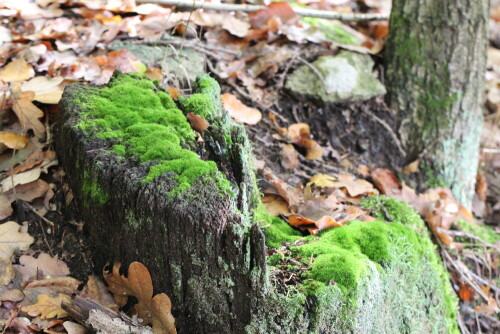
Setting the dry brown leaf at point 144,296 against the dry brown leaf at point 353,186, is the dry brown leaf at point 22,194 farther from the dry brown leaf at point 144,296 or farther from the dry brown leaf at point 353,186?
the dry brown leaf at point 353,186

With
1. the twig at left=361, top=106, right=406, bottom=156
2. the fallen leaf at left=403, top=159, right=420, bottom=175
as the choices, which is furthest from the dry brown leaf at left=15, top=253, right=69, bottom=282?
the fallen leaf at left=403, top=159, right=420, bottom=175

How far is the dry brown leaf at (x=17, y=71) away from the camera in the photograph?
299 centimetres

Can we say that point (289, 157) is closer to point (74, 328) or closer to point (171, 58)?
point (171, 58)

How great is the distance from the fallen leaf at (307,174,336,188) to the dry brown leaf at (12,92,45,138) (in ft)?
5.43

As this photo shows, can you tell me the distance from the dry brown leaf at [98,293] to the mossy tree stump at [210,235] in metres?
0.09

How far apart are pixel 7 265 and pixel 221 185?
1087mm

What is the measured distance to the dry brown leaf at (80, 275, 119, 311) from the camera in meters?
2.17

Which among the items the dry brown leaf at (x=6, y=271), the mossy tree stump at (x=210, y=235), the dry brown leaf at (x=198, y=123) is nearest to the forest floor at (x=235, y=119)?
the dry brown leaf at (x=6, y=271)

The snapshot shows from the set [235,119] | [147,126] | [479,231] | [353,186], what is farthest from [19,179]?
[479,231]

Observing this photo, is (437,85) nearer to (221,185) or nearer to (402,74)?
(402,74)

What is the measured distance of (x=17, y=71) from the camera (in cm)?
303

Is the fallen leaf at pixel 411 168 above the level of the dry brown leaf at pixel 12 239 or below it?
below

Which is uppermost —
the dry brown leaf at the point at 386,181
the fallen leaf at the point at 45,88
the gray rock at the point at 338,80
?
Result: the fallen leaf at the point at 45,88

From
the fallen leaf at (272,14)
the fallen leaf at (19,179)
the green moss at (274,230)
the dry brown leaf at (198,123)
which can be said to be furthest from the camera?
the fallen leaf at (272,14)
